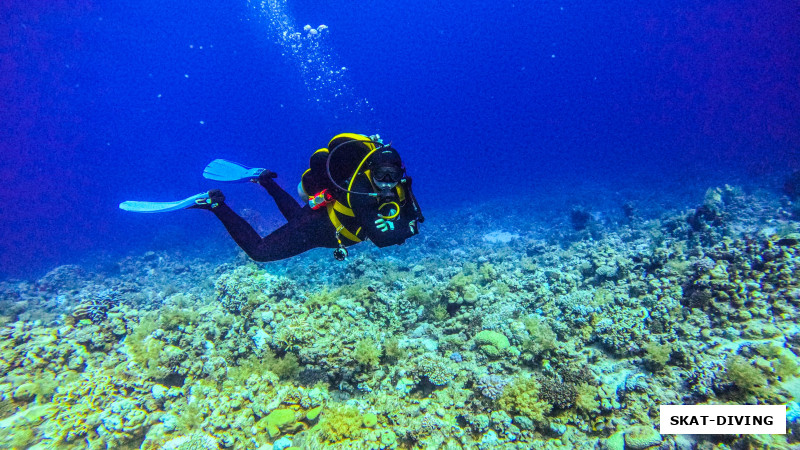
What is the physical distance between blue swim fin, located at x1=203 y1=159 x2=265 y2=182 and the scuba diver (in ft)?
0.10

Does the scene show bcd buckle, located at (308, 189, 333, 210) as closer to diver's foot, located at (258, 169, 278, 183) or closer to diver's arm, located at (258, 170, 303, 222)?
diver's arm, located at (258, 170, 303, 222)

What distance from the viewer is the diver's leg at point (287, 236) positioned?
5.17m

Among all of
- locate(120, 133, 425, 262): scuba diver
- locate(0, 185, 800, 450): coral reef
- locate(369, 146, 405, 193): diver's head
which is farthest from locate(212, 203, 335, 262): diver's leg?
locate(369, 146, 405, 193): diver's head

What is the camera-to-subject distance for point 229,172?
6.86m

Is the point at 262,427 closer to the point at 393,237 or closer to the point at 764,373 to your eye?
the point at 393,237

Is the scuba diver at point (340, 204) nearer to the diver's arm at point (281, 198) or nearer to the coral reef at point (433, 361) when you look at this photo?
the diver's arm at point (281, 198)

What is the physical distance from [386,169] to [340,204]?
1.13 metres

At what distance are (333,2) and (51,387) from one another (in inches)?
3354

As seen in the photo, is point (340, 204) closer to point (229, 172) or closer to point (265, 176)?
point (265, 176)

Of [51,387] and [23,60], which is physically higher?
[23,60]

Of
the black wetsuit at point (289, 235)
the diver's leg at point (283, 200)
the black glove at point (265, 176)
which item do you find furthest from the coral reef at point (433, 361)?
the black glove at point (265, 176)

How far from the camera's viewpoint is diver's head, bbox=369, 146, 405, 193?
153 inches

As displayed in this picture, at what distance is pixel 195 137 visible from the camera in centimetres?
A: 12275

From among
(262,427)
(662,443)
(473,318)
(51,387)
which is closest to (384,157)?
(473,318)
